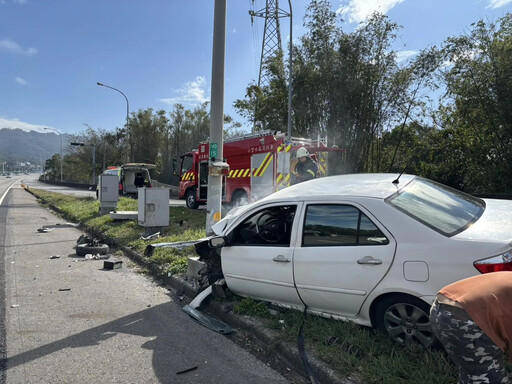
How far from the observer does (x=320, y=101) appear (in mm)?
17266

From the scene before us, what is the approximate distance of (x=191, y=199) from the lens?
15859 mm

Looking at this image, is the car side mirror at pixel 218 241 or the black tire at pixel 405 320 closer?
the black tire at pixel 405 320

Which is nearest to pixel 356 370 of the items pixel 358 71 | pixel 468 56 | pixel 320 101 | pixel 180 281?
pixel 180 281

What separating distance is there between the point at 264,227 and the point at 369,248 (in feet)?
4.87

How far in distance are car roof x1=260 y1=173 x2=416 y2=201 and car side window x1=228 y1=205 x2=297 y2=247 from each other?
257mm

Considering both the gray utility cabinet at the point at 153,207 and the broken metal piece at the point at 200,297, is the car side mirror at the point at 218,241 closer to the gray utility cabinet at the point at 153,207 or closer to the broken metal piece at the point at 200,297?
the broken metal piece at the point at 200,297

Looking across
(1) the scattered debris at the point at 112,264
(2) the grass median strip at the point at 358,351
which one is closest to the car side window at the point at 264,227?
(2) the grass median strip at the point at 358,351

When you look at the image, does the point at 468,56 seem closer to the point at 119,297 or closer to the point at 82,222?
the point at 119,297

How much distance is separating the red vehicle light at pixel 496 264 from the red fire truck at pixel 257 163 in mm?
8895

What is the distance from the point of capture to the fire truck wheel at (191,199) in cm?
1564

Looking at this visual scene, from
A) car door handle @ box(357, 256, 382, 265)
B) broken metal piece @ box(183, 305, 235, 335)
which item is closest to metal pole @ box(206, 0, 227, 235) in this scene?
broken metal piece @ box(183, 305, 235, 335)

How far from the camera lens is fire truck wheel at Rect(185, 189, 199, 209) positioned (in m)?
15.6

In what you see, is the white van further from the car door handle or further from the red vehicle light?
the red vehicle light

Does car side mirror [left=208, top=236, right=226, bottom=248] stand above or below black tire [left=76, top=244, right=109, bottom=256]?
above
